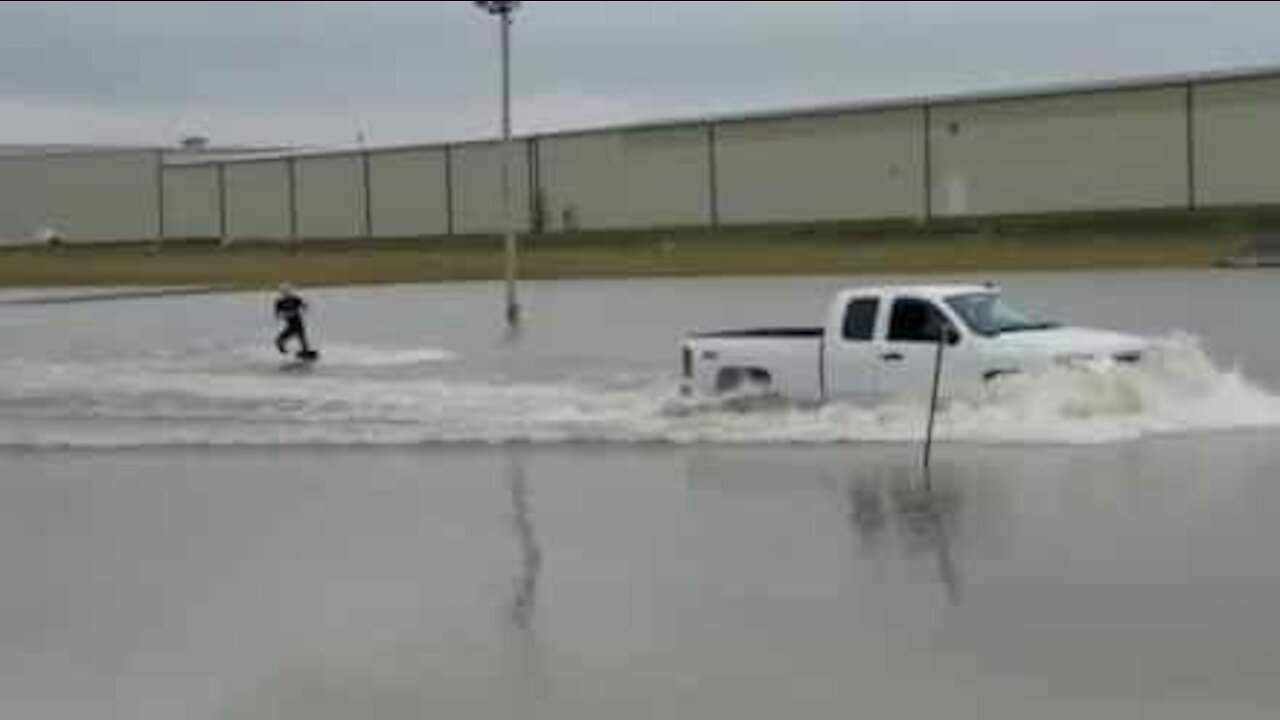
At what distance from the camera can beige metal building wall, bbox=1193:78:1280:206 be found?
89.6 meters

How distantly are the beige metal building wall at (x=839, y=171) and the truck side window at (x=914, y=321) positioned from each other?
7966 cm

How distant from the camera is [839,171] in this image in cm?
10512

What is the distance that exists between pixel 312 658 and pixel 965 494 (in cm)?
700

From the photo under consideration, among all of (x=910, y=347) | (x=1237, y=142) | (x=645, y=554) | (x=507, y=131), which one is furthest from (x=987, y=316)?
(x=1237, y=142)

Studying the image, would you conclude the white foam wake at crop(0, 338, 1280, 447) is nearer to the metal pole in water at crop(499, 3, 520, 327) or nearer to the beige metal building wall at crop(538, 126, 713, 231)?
the metal pole in water at crop(499, 3, 520, 327)

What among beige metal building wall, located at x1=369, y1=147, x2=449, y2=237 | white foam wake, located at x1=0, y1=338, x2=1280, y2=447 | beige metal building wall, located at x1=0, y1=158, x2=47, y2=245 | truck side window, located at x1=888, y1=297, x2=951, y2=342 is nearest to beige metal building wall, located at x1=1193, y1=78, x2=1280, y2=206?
beige metal building wall, located at x1=369, y1=147, x2=449, y2=237

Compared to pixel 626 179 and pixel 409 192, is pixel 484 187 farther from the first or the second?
pixel 626 179

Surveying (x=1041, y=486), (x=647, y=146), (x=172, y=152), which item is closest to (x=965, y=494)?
(x=1041, y=486)

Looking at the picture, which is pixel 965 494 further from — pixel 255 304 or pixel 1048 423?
pixel 255 304

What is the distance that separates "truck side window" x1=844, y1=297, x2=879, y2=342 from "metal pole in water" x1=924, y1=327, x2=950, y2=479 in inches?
38.1

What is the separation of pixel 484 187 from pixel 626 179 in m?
10.5

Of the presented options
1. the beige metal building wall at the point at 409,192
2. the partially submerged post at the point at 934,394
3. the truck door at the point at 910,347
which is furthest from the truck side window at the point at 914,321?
the beige metal building wall at the point at 409,192

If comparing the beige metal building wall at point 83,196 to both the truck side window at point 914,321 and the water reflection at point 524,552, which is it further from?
the water reflection at point 524,552

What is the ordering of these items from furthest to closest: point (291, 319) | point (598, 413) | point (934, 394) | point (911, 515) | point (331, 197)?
point (331, 197) < point (291, 319) < point (598, 413) < point (934, 394) < point (911, 515)
